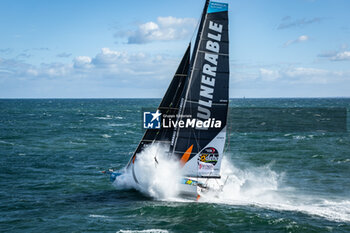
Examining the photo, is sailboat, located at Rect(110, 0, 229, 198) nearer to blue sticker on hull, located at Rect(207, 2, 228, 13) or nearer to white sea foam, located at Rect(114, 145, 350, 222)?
blue sticker on hull, located at Rect(207, 2, 228, 13)

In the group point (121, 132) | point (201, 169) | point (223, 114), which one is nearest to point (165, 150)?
point (201, 169)

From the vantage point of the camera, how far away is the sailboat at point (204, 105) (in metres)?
18.9

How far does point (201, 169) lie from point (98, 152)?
21.9m

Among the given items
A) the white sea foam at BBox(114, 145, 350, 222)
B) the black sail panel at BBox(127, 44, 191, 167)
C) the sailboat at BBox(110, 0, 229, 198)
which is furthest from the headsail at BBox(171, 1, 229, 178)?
the black sail panel at BBox(127, 44, 191, 167)

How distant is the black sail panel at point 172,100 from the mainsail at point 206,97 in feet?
3.21

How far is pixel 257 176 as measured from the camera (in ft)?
95.1

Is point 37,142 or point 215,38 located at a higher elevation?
point 215,38

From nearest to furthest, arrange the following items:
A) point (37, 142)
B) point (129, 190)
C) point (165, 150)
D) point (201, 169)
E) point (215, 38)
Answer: point (215, 38) → point (201, 169) → point (165, 150) → point (129, 190) → point (37, 142)

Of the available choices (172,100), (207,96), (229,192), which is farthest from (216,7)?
(229,192)

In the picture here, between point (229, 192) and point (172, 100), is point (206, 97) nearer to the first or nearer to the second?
point (172, 100)

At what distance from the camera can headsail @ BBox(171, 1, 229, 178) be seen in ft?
61.9

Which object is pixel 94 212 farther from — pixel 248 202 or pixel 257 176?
pixel 257 176

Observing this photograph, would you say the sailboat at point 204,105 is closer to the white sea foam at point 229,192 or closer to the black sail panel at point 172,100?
the black sail panel at point 172,100

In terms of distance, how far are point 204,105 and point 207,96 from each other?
49 cm
